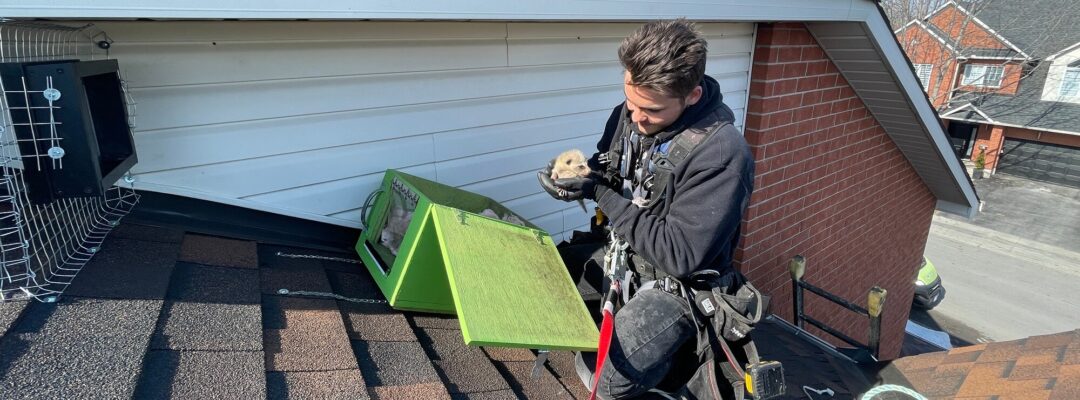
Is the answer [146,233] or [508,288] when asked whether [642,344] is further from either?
[146,233]

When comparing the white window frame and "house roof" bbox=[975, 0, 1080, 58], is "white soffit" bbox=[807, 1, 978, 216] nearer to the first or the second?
the white window frame

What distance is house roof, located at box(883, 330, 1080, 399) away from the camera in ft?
9.02

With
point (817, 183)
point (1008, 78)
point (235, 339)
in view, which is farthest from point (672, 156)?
point (1008, 78)

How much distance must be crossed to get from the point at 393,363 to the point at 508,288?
0.46 meters

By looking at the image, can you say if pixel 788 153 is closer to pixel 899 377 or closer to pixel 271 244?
pixel 899 377

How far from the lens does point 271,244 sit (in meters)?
2.35

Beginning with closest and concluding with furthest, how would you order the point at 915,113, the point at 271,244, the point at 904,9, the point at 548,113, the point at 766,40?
the point at 271,244 < the point at 548,113 < the point at 766,40 < the point at 915,113 < the point at 904,9

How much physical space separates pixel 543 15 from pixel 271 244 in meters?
1.50

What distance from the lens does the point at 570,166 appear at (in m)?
2.20

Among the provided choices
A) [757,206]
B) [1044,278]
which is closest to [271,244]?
[757,206]

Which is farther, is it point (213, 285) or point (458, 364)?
point (458, 364)

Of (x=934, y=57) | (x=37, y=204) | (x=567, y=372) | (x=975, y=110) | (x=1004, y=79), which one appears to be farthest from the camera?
(x=934, y=57)

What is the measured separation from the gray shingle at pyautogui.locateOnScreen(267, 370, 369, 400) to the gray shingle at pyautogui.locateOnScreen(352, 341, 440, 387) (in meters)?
0.09

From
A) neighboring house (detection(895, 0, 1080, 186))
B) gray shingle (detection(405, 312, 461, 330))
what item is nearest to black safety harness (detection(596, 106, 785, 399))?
gray shingle (detection(405, 312, 461, 330))
